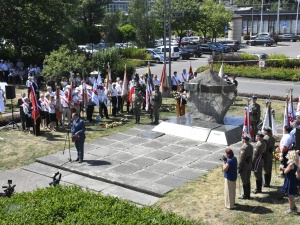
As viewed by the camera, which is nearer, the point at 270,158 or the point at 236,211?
the point at 236,211

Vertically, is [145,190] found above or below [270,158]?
below

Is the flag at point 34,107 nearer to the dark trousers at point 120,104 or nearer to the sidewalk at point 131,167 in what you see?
the sidewalk at point 131,167

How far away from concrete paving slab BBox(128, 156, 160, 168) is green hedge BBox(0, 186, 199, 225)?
4.71 metres

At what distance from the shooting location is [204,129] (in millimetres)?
16125

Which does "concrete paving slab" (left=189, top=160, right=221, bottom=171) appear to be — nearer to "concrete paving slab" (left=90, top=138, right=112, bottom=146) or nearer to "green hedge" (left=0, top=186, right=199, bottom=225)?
"concrete paving slab" (left=90, top=138, right=112, bottom=146)

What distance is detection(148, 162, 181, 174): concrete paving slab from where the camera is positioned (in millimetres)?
12969

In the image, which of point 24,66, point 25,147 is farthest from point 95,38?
point 25,147

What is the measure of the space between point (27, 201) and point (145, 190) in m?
3.84

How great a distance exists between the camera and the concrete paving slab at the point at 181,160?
44.5 feet

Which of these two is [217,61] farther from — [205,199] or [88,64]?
[205,199]

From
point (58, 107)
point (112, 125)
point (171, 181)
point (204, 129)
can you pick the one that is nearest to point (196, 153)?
point (204, 129)

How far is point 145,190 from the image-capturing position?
11523 millimetres

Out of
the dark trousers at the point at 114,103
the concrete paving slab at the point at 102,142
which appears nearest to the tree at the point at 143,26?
the dark trousers at the point at 114,103

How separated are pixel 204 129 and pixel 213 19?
4140cm
